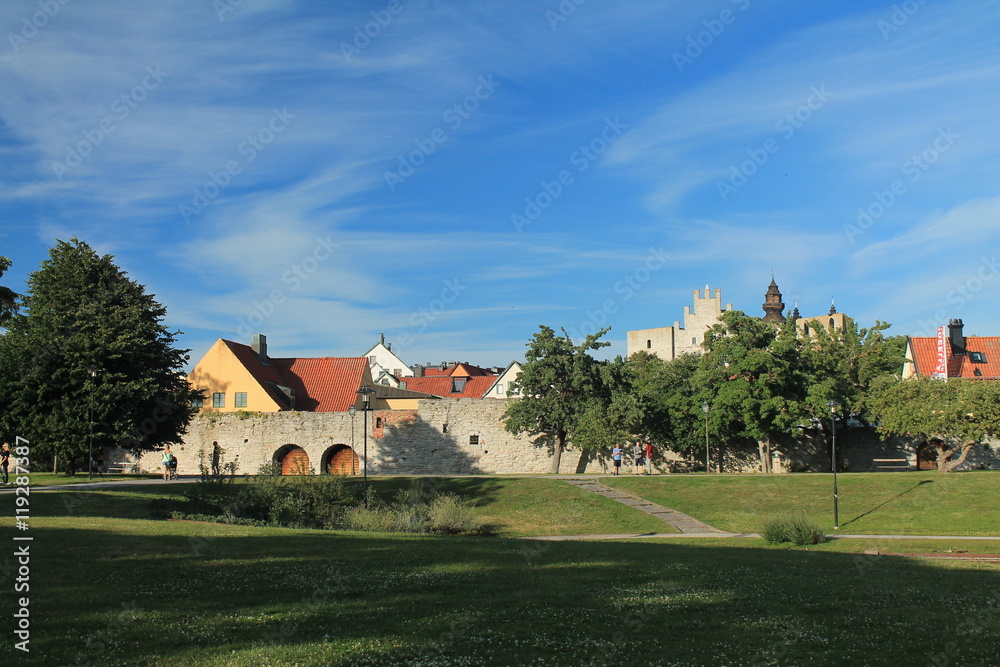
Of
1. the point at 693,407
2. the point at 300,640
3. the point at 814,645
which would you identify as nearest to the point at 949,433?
the point at 693,407

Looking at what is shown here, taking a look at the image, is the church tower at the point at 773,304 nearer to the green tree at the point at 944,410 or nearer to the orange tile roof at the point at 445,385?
the orange tile roof at the point at 445,385

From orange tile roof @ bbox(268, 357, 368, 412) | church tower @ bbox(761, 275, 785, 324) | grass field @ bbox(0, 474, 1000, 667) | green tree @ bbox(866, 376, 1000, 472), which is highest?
church tower @ bbox(761, 275, 785, 324)

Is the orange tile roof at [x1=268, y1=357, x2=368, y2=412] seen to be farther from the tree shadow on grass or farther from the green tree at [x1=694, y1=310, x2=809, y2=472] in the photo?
the tree shadow on grass

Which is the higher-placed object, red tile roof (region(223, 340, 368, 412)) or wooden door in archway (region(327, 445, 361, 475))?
red tile roof (region(223, 340, 368, 412))

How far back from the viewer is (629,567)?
11742 mm

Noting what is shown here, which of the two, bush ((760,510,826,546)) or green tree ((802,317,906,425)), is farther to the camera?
green tree ((802,317,906,425))

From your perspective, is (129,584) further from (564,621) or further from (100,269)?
(100,269)

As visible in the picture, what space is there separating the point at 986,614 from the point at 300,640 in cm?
722

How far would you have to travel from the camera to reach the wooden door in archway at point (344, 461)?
1516 inches

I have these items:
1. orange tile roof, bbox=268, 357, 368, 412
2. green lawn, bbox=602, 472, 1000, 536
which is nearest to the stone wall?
orange tile roof, bbox=268, 357, 368, 412

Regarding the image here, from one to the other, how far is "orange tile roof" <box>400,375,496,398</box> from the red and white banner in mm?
35897

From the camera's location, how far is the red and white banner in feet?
142

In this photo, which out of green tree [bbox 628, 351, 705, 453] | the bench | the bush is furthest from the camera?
the bench

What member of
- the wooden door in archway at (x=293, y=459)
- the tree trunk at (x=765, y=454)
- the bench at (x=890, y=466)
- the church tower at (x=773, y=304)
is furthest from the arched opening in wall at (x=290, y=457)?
the church tower at (x=773, y=304)
